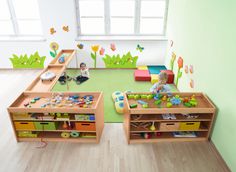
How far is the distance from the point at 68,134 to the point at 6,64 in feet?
11.5

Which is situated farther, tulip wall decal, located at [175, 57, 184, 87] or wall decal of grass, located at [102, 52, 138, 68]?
wall decal of grass, located at [102, 52, 138, 68]

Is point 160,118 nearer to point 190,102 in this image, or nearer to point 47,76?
point 190,102

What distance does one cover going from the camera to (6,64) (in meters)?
5.57

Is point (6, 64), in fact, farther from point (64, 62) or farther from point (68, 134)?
point (68, 134)

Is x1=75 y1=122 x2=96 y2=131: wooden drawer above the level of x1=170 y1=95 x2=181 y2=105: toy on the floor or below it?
below

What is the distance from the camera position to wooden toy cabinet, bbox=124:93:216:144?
295 cm

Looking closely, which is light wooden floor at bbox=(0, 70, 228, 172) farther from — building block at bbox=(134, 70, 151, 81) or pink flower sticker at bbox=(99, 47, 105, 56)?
pink flower sticker at bbox=(99, 47, 105, 56)

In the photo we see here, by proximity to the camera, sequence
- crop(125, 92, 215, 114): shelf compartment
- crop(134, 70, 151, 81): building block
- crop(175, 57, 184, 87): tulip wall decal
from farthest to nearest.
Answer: crop(134, 70, 151, 81): building block
crop(175, 57, 184, 87): tulip wall decal
crop(125, 92, 215, 114): shelf compartment

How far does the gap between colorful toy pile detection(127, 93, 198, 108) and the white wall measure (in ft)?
7.88

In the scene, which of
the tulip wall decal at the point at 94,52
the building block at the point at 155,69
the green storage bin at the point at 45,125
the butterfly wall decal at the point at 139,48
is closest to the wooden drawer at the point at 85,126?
the green storage bin at the point at 45,125

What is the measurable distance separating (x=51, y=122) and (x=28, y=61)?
3.08 metres

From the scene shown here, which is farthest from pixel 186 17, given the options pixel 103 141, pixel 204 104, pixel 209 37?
pixel 103 141

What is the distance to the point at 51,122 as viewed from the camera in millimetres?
3068

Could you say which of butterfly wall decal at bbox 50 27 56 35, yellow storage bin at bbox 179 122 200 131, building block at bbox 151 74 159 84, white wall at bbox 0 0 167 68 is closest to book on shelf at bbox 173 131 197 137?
yellow storage bin at bbox 179 122 200 131
